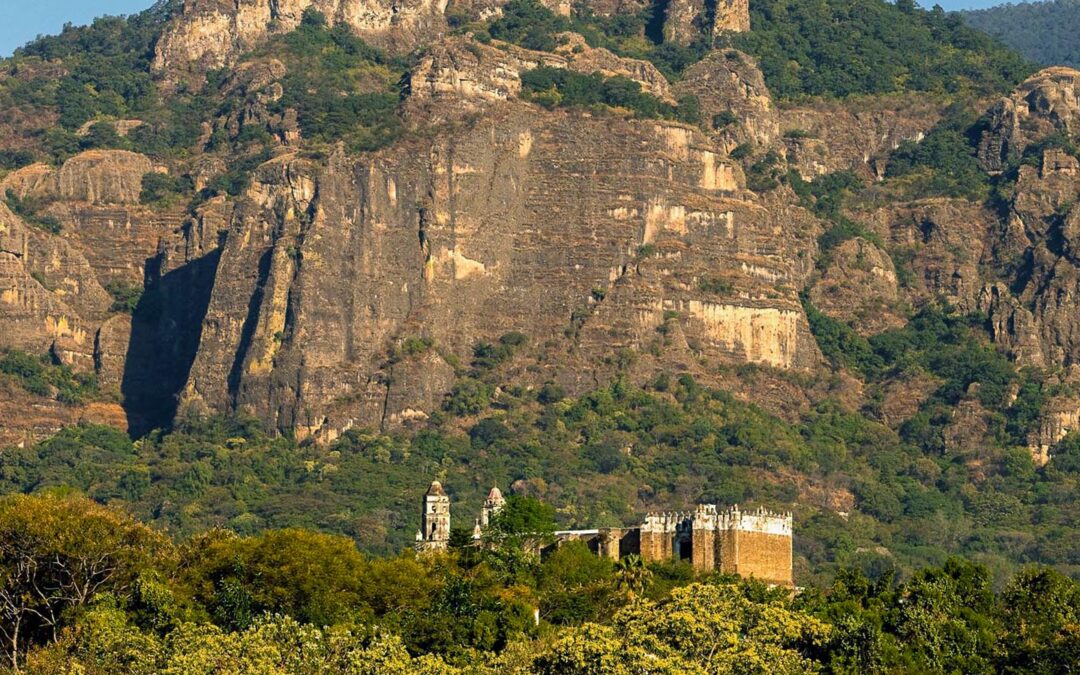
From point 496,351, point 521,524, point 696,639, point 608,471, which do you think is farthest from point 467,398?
point 696,639

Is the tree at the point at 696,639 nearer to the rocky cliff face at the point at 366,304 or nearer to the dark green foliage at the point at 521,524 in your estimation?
the dark green foliage at the point at 521,524

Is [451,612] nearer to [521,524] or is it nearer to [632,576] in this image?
[632,576]

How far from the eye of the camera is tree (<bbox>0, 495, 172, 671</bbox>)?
10356 centimetres

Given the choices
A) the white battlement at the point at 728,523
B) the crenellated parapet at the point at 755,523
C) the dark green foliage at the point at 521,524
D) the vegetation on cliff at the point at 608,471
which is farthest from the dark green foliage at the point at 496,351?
the crenellated parapet at the point at 755,523

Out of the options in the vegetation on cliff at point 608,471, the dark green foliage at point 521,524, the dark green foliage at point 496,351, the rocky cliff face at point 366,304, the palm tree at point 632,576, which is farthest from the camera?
the dark green foliage at point 496,351

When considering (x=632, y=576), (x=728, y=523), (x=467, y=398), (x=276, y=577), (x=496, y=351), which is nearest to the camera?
(x=276, y=577)

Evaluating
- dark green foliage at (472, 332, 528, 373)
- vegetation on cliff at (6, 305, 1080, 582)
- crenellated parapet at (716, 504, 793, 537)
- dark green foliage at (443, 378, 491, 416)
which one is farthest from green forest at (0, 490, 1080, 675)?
dark green foliage at (472, 332, 528, 373)

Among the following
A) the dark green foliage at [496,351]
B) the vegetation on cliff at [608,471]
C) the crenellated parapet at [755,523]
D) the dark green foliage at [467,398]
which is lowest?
the vegetation on cliff at [608,471]

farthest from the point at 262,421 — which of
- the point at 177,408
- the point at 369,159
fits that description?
the point at 369,159

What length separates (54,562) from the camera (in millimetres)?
106375

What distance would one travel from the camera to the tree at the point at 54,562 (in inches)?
4077

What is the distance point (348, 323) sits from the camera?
635ft

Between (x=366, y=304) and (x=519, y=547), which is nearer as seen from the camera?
(x=519, y=547)

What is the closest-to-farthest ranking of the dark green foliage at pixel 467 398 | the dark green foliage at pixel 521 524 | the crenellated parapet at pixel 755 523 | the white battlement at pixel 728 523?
1. the crenellated parapet at pixel 755 523
2. the white battlement at pixel 728 523
3. the dark green foliage at pixel 521 524
4. the dark green foliage at pixel 467 398
